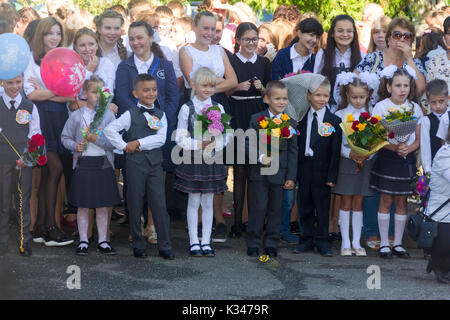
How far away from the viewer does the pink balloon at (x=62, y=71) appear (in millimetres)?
6852

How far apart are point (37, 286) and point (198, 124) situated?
7.16ft

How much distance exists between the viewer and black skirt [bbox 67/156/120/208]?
7.13m

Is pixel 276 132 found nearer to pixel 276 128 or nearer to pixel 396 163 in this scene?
pixel 276 128

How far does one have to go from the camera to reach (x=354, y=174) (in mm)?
7402

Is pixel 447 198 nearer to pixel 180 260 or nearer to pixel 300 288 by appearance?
pixel 300 288

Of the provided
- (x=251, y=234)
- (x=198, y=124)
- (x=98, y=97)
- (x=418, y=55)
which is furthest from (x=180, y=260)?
(x=418, y=55)

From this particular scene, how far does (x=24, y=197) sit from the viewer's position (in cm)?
708

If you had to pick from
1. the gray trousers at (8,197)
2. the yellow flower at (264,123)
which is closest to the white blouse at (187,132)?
the yellow flower at (264,123)

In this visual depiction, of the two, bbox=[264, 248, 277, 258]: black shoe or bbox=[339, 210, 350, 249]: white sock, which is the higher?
bbox=[339, 210, 350, 249]: white sock

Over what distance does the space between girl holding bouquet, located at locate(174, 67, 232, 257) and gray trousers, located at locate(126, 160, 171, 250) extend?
0.24m

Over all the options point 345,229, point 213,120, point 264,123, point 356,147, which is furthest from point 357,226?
point 213,120

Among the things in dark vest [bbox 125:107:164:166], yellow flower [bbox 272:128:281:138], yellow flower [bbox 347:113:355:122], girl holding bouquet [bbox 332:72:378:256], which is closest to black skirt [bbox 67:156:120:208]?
dark vest [bbox 125:107:164:166]

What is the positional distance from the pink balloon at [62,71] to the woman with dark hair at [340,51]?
2636 mm

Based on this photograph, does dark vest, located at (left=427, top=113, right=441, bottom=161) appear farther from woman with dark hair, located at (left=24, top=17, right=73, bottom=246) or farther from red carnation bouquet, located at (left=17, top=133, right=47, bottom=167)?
red carnation bouquet, located at (left=17, top=133, right=47, bottom=167)
